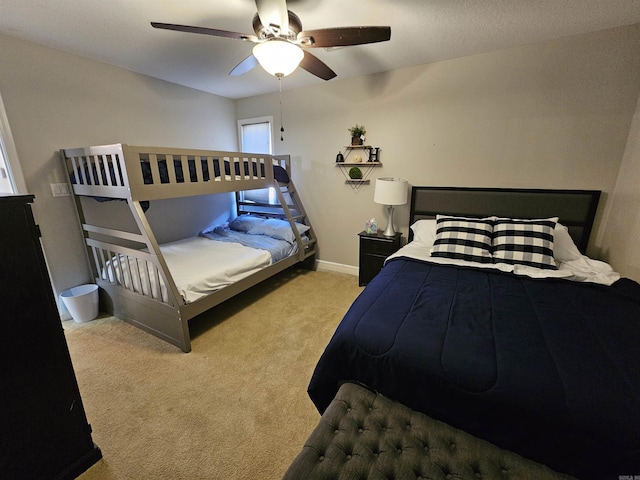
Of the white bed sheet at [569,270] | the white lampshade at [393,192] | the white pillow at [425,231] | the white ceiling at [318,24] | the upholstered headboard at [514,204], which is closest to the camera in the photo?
the white ceiling at [318,24]

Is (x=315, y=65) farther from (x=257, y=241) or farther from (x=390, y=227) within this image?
(x=257, y=241)

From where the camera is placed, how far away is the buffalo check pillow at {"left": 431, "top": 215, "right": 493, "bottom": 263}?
2172 mm

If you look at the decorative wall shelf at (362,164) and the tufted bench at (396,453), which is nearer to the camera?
the tufted bench at (396,453)

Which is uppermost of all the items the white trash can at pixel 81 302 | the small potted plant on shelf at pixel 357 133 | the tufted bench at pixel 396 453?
the small potted plant on shelf at pixel 357 133

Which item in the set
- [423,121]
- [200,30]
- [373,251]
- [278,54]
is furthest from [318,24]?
[373,251]

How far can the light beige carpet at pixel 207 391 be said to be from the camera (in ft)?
4.38

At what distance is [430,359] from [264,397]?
1.12 meters

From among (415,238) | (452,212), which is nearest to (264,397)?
(415,238)

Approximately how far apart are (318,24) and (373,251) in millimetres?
2167

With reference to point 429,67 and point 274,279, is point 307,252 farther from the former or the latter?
point 429,67

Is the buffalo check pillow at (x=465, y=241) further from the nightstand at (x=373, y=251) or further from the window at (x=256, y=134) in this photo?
the window at (x=256, y=134)

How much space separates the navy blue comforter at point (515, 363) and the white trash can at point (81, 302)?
2415mm

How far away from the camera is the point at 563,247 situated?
85.5 inches

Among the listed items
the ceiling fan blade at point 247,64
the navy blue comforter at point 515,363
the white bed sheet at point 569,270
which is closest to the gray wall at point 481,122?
the white bed sheet at point 569,270
